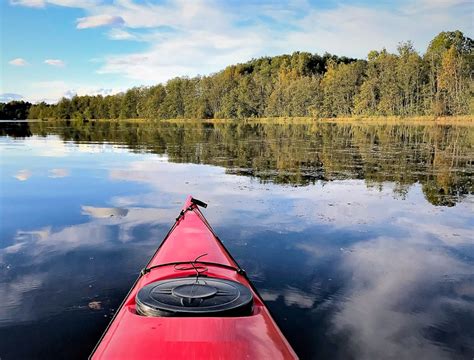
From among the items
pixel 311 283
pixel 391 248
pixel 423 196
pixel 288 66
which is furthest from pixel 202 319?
pixel 288 66

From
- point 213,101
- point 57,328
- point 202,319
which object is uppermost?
point 213,101

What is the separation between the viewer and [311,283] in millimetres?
5422

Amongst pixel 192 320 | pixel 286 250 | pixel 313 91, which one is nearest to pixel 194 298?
pixel 192 320

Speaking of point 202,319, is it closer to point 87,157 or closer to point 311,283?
point 311,283

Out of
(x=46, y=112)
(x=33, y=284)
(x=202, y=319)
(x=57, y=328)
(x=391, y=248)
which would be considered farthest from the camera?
Result: (x=46, y=112)

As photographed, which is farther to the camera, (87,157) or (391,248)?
(87,157)

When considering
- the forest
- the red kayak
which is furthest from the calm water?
the forest

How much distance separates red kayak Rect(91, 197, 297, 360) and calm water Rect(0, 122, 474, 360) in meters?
1.00

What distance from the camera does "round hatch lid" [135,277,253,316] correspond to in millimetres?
3100

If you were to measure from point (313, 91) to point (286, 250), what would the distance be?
75.9 metres

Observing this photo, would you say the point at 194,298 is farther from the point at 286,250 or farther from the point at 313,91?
the point at 313,91

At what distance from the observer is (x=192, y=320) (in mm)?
2979

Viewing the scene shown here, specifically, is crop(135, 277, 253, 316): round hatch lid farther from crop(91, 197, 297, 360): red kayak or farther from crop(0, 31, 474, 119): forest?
crop(0, 31, 474, 119): forest

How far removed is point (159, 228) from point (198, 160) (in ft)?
34.0
